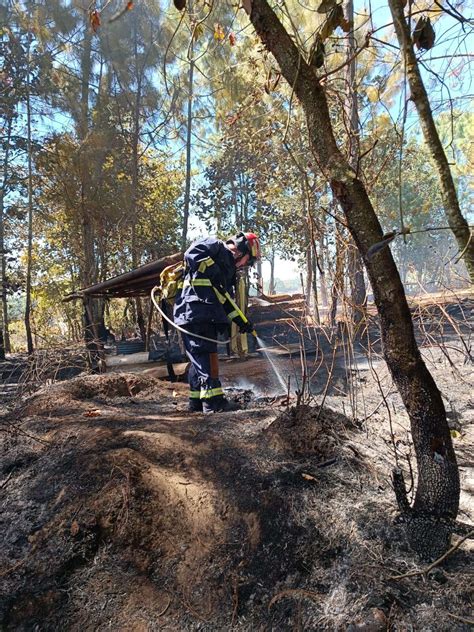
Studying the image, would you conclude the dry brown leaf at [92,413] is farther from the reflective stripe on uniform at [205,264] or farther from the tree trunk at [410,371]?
the tree trunk at [410,371]

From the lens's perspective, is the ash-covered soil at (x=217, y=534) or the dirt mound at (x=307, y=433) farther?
the dirt mound at (x=307, y=433)

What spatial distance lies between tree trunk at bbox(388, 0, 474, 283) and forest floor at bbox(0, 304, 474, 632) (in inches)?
43.3

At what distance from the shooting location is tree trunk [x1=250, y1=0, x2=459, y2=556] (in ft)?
5.08

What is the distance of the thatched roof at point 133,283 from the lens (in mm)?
6078

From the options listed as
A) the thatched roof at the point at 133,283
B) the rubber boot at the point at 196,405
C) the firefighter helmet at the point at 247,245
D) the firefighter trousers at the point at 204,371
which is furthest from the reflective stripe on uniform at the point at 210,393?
the thatched roof at the point at 133,283

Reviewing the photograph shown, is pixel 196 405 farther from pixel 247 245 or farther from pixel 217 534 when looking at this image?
pixel 217 534

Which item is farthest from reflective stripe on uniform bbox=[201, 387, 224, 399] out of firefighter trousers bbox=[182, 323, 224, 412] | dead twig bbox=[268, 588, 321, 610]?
dead twig bbox=[268, 588, 321, 610]

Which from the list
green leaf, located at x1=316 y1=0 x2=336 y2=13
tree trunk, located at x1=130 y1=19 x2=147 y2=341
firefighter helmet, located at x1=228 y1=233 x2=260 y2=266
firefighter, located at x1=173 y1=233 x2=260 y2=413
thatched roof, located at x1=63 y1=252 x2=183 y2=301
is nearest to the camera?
green leaf, located at x1=316 y1=0 x2=336 y2=13

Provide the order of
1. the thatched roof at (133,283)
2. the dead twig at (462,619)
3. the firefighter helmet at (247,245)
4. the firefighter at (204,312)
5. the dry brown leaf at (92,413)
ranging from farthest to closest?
the thatched roof at (133,283)
the firefighter helmet at (247,245)
the firefighter at (204,312)
the dry brown leaf at (92,413)
the dead twig at (462,619)

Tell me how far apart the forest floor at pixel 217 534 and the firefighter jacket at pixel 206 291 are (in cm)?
129

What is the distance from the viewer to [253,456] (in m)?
2.38

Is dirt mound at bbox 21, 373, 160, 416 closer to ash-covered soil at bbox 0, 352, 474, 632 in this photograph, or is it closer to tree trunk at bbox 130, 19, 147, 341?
ash-covered soil at bbox 0, 352, 474, 632

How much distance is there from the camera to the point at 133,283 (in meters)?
6.79

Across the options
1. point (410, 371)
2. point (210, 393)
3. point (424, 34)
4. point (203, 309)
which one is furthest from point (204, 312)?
point (424, 34)
